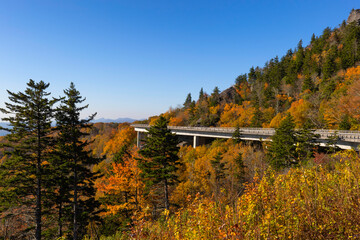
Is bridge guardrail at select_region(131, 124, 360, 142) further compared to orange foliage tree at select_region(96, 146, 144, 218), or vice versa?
bridge guardrail at select_region(131, 124, 360, 142)

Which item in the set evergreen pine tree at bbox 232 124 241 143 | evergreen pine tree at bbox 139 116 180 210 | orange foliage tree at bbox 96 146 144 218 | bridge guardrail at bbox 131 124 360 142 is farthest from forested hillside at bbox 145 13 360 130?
orange foliage tree at bbox 96 146 144 218

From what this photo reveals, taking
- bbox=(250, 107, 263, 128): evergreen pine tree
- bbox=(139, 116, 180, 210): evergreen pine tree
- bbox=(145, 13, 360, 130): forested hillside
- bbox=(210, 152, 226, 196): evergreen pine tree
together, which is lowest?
Result: bbox=(210, 152, 226, 196): evergreen pine tree

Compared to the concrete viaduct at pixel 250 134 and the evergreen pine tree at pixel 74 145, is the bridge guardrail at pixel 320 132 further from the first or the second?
the evergreen pine tree at pixel 74 145

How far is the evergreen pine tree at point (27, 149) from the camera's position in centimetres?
1491

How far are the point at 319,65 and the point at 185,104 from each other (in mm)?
64781

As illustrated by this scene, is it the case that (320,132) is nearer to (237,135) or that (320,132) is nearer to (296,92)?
(237,135)

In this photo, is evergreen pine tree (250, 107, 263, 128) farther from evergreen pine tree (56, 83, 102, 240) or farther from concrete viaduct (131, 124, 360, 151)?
evergreen pine tree (56, 83, 102, 240)

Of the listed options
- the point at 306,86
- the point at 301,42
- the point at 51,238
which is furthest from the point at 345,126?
the point at 301,42

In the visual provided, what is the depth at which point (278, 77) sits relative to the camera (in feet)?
260

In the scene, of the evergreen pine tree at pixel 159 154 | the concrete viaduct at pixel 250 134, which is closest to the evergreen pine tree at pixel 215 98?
the concrete viaduct at pixel 250 134

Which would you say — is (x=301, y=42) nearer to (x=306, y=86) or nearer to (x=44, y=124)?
(x=306, y=86)

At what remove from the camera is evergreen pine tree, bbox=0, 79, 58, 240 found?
14.9m

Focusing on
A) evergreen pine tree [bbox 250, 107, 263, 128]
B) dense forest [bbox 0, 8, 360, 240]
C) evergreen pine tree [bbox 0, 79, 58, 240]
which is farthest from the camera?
evergreen pine tree [bbox 250, 107, 263, 128]

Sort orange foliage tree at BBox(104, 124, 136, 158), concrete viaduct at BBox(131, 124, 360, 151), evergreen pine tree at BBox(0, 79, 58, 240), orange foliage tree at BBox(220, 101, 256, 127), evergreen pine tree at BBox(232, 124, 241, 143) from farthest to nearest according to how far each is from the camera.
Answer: orange foliage tree at BBox(104, 124, 136, 158), orange foliage tree at BBox(220, 101, 256, 127), evergreen pine tree at BBox(232, 124, 241, 143), concrete viaduct at BBox(131, 124, 360, 151), evergreen pine tree at BBox(0, 79, 58, 240)
